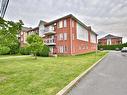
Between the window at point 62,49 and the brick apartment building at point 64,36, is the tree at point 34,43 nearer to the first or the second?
the brick apartment building at point 64,36

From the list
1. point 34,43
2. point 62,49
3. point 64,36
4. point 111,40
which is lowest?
point 62,49

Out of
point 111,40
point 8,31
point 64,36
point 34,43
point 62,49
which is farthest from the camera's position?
point 111,40

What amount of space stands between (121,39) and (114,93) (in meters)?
99.8

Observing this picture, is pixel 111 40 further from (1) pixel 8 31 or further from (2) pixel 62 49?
(1) pixel 8 31

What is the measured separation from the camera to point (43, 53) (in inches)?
1369

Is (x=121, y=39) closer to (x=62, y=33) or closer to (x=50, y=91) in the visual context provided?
(x=62, y=33)

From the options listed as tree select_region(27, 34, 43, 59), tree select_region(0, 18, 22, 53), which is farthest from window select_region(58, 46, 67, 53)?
tree select_region(0, 18, 22, 53)

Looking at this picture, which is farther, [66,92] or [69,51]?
[69,51]

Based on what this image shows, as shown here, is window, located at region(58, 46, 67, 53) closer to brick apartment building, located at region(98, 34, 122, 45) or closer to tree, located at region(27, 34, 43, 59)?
tree, located at region(27, 34, 43, 59)

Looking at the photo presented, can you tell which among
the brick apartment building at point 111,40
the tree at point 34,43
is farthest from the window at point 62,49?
the brick apartment building at point 111,40

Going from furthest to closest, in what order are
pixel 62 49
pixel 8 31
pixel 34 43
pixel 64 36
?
pixel 62 49 < pixel 64 36 < pixel 34 43 < pixel 8 31

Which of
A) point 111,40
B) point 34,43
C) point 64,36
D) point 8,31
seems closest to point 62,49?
point 64,36

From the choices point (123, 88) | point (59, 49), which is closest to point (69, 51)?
point (59, 49)

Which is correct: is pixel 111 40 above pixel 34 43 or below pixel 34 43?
above
